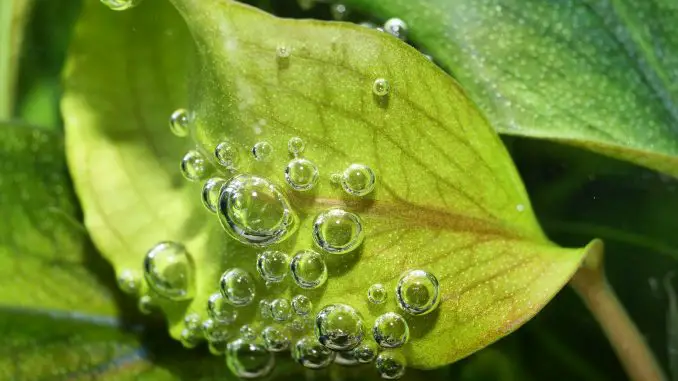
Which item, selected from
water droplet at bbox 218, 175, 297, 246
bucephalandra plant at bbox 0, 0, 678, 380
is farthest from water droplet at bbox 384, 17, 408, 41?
water droplet at bbox 218, 175, 297, 246

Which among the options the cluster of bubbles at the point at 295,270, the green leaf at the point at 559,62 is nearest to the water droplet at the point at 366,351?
the cluster of bubbles at the point at 295,270

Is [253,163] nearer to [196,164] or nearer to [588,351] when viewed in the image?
[196,164]

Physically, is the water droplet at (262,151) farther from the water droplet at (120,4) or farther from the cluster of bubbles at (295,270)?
the water droplet at (120,4)

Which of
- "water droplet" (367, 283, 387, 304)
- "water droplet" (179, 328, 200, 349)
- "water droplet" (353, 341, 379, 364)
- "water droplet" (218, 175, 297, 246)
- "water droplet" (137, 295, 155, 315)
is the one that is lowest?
"water droplet" (137, 295, 155, 315)

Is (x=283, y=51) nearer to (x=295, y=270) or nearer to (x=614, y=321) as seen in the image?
(x=295, y=270)

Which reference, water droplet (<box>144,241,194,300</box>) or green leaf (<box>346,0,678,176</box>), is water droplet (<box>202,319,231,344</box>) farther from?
green leaf (<box>346,0,678,176</box>)

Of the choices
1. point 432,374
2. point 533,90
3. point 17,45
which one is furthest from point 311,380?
point 17,45
